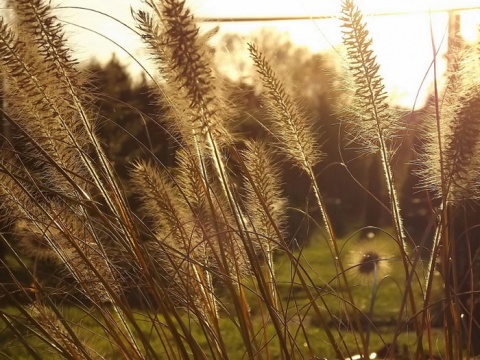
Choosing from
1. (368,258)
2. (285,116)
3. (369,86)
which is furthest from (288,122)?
(368,258)

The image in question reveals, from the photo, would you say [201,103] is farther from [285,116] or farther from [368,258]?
[368,258]

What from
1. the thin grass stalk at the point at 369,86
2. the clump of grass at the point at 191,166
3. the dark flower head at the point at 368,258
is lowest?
the clump of grass at the point at 191,166

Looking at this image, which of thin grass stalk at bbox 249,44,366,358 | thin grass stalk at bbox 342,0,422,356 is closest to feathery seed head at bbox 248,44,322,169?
thin grass stalk at bbox 249,44,366,358

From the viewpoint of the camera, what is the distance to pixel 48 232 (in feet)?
5.73

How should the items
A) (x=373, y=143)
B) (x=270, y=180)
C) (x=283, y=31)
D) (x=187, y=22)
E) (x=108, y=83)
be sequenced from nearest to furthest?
(x=187, y=22) → (x=373, y=143) → (x=270, y=180) → (x=283, y=31) → (x=108, y=83)

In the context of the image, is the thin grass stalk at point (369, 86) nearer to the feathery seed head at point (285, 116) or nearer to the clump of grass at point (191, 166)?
the clump of grass at point (191, 166)

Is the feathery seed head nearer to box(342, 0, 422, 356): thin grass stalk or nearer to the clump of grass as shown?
the clump of grass

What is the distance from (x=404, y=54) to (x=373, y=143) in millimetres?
239

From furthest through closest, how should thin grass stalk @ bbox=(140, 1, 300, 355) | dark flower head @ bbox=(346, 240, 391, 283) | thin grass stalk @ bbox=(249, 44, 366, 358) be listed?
dark flower head @ bbox=(346, 240, 391, 283) → thin grass stalk @ bbox=(249, 44, 366, 358) → thin grass stalk @ bbox=(140, 1, 300, 355)

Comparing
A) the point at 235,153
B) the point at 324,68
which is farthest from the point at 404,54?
the point at 235,153

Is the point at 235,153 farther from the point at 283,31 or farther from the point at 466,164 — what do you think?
the point at 283,31

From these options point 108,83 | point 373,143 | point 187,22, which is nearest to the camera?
point 187,22

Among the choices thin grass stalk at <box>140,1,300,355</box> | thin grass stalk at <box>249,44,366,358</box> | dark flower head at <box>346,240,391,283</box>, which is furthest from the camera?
dark flower head at <box>346,240,391,283</box>

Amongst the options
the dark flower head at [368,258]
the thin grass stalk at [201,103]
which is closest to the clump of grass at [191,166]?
the thin grass stalk at [201,103]
